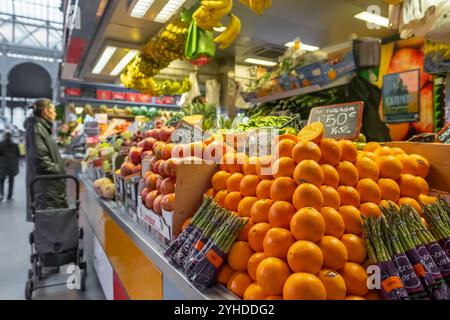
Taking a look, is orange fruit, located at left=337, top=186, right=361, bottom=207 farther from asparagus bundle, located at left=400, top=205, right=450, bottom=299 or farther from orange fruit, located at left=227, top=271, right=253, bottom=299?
orange fruit, located at left=227, top=271, right=253, bottom=299

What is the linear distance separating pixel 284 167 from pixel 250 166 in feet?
0.68

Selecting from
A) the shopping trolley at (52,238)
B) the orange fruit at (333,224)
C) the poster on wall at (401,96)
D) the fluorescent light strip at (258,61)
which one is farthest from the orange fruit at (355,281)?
the fluorescent light strip at (258,61)

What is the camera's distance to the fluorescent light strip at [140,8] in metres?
3.13

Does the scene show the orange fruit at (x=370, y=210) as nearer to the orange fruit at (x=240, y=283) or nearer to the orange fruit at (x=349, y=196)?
the orange fruit at (x=349, y=196)

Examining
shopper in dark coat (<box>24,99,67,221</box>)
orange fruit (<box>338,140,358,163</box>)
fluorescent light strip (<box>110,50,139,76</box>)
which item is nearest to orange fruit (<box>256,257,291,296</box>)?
orange fruit (<box>338,140,358,163</box>)

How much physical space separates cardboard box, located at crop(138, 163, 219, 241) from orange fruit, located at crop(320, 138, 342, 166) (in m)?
0.55

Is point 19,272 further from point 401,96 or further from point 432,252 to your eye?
point 401,96

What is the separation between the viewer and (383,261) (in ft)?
3.20

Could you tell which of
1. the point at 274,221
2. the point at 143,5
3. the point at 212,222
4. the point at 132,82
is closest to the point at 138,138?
the point at 143,5

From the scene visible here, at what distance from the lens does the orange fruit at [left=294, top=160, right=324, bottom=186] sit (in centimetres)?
115

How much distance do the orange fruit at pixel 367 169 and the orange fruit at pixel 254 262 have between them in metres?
0.51

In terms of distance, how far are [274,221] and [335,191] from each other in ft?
0.79
